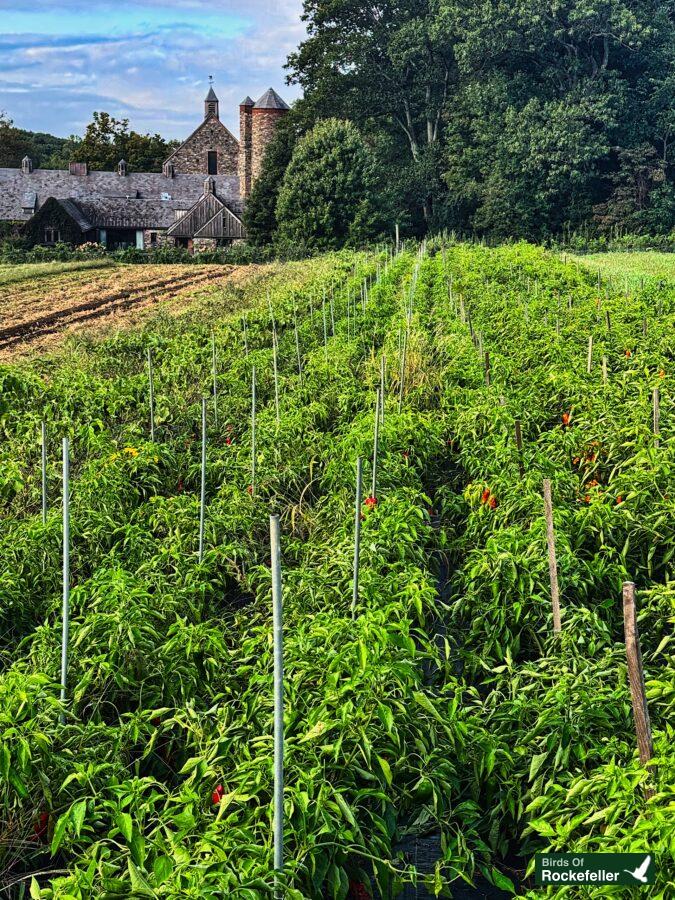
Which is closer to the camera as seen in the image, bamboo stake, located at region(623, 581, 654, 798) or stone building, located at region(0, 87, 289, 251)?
bamboo stake, located at region(623, 581, 654, 798)

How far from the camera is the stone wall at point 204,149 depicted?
54688mm

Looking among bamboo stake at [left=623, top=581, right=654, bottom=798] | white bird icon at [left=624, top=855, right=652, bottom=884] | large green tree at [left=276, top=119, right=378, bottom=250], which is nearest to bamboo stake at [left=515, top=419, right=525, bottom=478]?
bamboo stake at [left=623, top=581, right=654, bottom=798]

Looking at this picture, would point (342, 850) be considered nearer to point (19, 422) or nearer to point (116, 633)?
point (116, 633)

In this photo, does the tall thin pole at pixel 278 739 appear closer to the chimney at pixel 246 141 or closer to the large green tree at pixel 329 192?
the large green tree at pixel 329 192

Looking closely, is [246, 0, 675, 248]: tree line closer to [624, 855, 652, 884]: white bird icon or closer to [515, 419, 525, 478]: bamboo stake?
[515, 419, 525, 478]: bamboo stake

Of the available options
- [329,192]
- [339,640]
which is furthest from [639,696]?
[329,192]

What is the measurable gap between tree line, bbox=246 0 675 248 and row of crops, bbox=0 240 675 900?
29.0 meters

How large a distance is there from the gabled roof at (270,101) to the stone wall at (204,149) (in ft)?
33.8

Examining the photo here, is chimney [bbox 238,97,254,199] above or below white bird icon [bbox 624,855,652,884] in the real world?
above

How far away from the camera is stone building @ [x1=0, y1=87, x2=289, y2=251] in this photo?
46.1 m

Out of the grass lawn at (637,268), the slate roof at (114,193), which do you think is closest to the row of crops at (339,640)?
the grass lawn at (637,268)

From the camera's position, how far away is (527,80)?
4078 cm

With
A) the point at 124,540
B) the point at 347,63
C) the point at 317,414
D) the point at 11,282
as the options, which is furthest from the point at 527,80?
the point at 124,540

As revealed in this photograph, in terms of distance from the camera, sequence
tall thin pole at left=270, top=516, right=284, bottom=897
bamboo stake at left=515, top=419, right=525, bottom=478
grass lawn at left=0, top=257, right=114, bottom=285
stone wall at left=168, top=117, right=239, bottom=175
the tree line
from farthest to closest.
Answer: stone wall at left=168, top=117, right=239, bottom=175
the tree line
grass lawn at left=0, top=257, right=114, bottom=285
bamboo stake at left=515, top=419, right=525, bottom=478
tall thin pole at left=270, top=516, right=284, bottom=897
